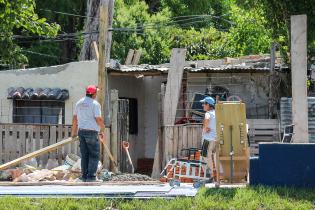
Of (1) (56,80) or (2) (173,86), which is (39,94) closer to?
(1) (56,80)

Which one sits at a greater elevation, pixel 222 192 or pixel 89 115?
pixel 89 115

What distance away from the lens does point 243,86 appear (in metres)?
18.0

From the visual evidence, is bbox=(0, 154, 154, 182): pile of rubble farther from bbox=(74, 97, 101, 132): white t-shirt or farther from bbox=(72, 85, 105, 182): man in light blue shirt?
bbox=(74, 97, 101, 132): white t-shirt

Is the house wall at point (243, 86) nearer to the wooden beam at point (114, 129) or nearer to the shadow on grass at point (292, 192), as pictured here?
the wooden beam at point (114, 129)

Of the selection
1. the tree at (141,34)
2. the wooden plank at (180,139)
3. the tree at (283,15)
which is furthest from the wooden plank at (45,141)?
the tree at (141,34)

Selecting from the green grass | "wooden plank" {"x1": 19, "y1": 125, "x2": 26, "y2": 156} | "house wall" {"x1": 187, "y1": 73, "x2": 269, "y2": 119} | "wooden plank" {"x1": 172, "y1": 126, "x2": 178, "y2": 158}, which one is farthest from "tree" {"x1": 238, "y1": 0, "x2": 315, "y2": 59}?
the green grass

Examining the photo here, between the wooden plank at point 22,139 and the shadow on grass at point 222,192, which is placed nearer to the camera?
the shadow on grass at point 222,192

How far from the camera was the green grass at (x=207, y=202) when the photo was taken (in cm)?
926

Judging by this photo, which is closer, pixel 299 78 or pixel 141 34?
pixel 299 78

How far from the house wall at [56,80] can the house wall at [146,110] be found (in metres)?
2.07

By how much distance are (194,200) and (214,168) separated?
2292 mm

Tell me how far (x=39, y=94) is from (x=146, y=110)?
11.7 ft

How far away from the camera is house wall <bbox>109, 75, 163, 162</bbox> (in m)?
19.9

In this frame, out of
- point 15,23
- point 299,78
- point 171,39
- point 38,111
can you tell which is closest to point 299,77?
point 299,78
